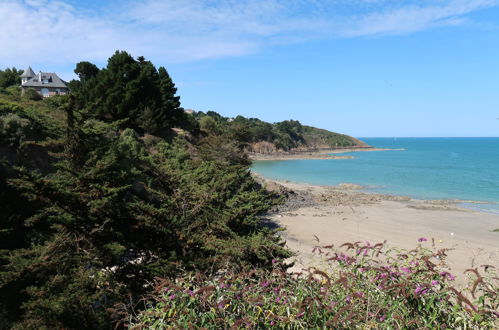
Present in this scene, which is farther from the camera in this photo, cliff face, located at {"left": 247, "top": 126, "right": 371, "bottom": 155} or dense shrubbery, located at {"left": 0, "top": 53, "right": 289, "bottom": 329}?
cliff face, located at {"left": 247, "top": 126, "right": 371, "bottom": 155}

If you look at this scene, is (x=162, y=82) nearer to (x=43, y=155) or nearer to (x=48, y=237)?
(x=43, y=155)

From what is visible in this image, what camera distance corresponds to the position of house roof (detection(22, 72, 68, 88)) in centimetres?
4328

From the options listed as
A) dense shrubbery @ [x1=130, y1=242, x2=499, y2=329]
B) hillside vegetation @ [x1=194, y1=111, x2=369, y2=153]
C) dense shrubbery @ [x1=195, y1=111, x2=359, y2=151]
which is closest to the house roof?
dense shrubbery @ [x1=195, y1=111, x2=359, y2=151]

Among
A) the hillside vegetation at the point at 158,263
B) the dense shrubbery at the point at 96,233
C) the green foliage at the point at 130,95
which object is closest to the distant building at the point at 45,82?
the green foliage at the point at 130,95

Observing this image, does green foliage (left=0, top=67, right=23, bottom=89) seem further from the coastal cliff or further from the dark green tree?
the coastal cliff

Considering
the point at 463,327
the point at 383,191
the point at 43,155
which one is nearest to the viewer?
the point at 463,327

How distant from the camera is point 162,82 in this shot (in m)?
36.3

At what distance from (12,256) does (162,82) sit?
106ft

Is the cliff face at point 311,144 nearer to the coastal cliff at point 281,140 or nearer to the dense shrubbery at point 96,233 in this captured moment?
the coastal cliff at point 281,140

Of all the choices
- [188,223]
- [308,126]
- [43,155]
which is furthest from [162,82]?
[308,126]

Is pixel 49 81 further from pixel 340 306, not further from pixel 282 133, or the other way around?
pixel 282 133

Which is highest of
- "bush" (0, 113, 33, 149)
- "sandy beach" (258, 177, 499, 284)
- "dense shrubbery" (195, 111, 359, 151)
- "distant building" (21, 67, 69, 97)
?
"distant building" (21, 67, 69, 97)

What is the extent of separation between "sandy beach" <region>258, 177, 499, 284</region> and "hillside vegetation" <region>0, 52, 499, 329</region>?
6.01 m

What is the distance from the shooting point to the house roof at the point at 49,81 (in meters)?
43.3
